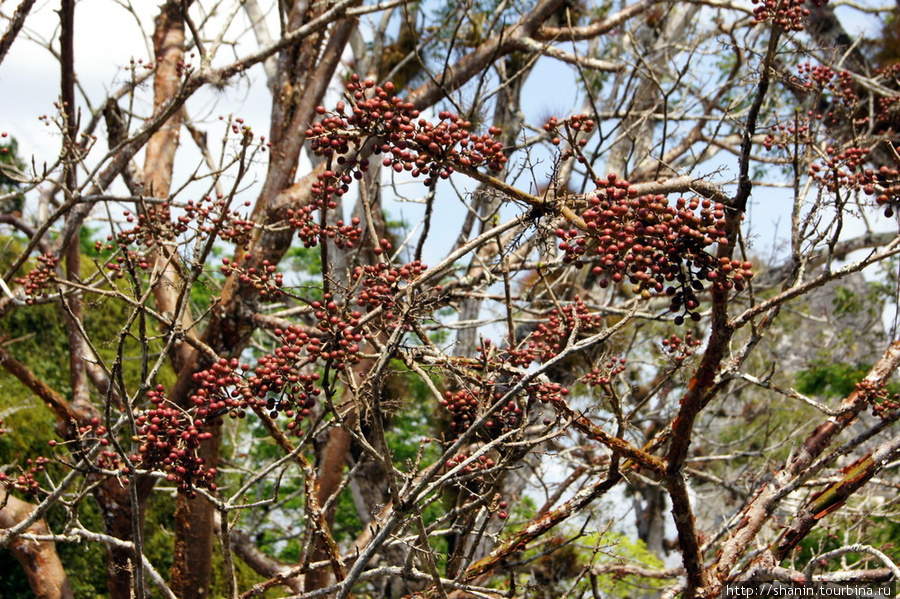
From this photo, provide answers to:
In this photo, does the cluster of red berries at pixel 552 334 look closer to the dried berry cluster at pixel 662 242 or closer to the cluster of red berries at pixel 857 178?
→ the dried berry cluster at pixel 662 242

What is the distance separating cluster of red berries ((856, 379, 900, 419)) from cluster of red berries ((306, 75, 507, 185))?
2.07m

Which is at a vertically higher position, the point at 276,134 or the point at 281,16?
the point at 281,16

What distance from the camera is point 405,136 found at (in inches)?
77.5

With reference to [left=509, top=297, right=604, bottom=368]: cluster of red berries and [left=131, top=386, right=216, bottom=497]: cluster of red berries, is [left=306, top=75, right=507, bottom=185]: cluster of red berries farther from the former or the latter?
[left=131, top=386, right=216, bottom=497]: cluster of red berries

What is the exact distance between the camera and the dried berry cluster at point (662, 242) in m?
1.82

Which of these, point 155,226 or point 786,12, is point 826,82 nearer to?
point 786,12

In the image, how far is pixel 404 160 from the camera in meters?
1.98

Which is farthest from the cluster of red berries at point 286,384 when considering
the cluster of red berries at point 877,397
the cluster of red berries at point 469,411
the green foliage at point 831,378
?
the green foliage at point 831,378

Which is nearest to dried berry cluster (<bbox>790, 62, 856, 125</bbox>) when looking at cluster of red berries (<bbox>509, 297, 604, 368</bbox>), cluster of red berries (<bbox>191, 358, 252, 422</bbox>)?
cluster of red berries (<bbox>509, 297, 604, 368</bbox>)

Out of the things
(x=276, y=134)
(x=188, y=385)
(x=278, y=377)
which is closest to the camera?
(x=278, y=377)

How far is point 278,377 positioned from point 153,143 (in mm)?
3938

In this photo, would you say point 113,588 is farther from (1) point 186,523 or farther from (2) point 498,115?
(2) point 498,115

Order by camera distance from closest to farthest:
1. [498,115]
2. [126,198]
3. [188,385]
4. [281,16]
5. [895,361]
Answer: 1. [895,361]
2. [126,198]
3. [188,385]
4. [281,16]
5. [498,115]

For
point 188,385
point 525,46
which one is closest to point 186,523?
point 188,385
